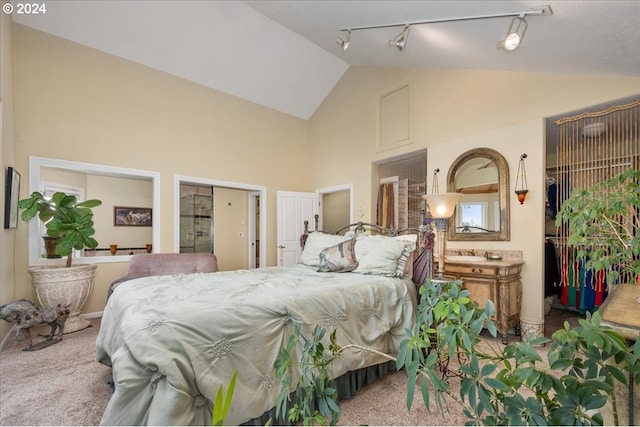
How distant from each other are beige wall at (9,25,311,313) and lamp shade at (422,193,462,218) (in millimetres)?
3329

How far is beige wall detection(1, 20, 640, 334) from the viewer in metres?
2.96

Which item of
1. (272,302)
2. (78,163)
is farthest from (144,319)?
(78,163)

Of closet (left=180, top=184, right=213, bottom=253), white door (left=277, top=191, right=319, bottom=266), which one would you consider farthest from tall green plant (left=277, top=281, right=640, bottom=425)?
closet (left=180, top=184, right=213, bottom=253)

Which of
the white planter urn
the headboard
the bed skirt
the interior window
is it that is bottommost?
the bed skirt

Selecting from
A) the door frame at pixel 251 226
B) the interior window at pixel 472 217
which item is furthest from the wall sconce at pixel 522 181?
the door frame at pixel 251 226

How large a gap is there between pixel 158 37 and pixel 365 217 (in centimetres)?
401

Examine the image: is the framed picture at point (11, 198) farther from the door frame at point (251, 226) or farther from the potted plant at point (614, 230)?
the potted plant at point (614, 230)

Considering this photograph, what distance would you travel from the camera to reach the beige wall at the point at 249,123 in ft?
9.71

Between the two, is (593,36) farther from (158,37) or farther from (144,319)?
(158,37)

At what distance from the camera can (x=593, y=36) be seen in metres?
1.79

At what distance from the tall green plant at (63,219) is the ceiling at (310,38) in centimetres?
221

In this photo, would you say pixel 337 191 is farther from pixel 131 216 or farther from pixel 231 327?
pixel 231 327

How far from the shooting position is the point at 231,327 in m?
1.42

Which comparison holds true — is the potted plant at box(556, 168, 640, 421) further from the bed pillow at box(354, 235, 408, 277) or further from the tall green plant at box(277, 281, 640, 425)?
the bed pillow at box(354, 235, 408, 277)
